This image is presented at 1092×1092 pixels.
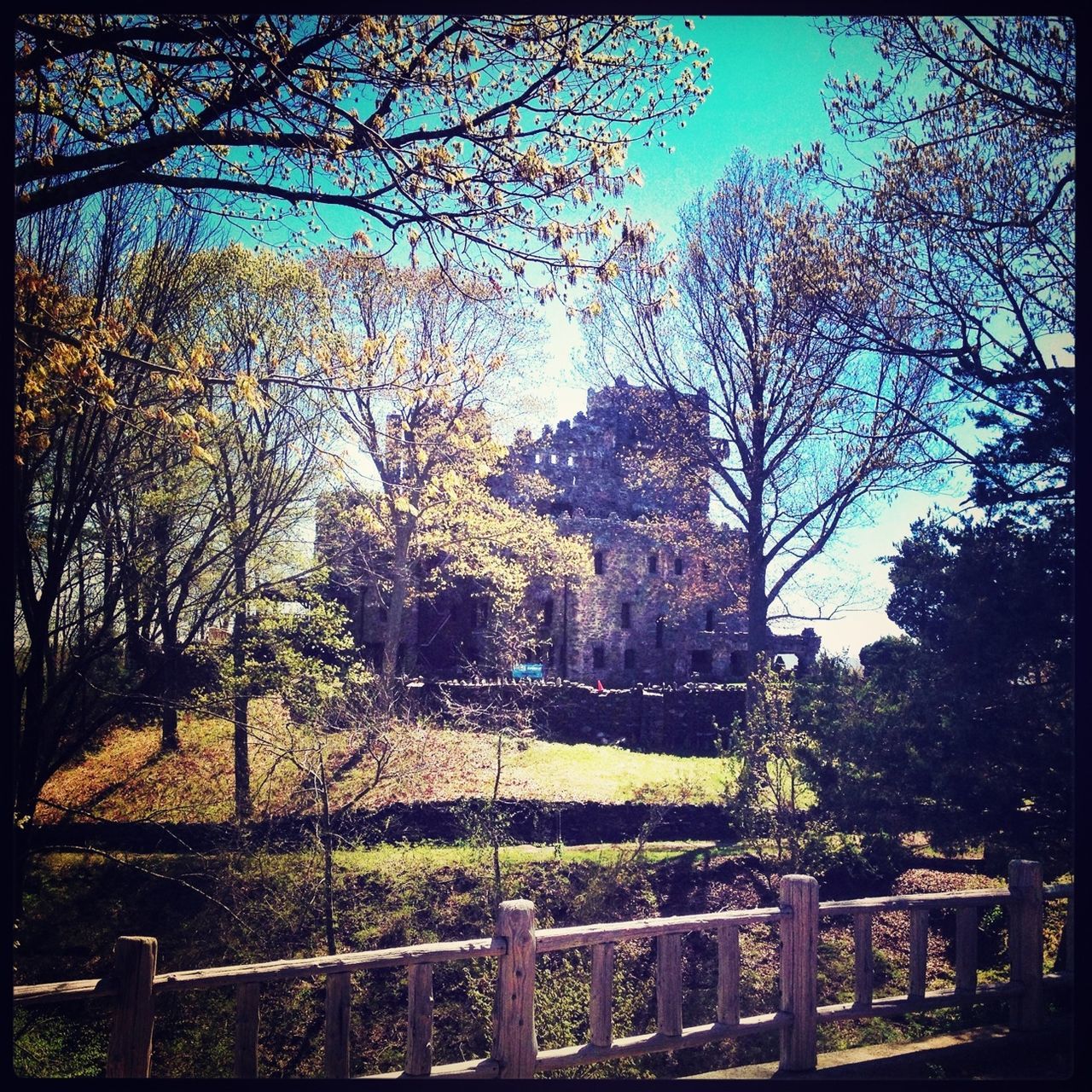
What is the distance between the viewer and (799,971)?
356 cm

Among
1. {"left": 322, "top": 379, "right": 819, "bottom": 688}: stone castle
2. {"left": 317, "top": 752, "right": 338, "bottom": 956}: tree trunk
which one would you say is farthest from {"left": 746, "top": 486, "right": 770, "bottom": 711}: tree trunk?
{"left": 317, "top": 752, "right": 338, "bottom": 956}: tree trunk

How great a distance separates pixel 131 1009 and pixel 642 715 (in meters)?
9.86

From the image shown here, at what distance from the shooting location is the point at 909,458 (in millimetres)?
5832

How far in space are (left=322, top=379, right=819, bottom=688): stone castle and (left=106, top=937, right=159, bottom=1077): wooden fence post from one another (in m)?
7.99

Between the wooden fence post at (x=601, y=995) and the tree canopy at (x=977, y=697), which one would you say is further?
the tree canopy at (x=977, y=697)

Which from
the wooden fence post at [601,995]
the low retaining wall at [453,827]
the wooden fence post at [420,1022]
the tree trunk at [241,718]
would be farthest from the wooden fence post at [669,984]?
the tree trunk at [241,718]

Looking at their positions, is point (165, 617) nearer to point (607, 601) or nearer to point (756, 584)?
point (756, 584)

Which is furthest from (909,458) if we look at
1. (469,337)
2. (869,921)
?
(469,337)

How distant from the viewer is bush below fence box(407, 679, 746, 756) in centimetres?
1124

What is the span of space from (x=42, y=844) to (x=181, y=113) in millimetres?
4902

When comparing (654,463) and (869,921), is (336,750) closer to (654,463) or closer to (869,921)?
(869,921)

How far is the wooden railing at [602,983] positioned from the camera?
273cm

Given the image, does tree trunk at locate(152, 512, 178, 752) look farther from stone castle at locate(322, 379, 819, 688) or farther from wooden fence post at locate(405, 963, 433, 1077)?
stone castle at locate(322, 379, 819, 688)

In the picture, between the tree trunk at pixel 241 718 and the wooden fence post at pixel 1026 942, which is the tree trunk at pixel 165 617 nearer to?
the tree trunk at pixel 241 718
